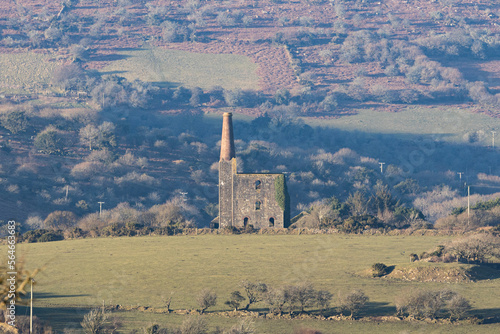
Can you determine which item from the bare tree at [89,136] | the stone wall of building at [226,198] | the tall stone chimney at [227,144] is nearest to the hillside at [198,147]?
the bare tree at [89,136]

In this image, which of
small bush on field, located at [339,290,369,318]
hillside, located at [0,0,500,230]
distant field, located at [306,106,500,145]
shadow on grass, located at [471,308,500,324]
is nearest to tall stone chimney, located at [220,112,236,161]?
hillside, located at [0,0,500,230]

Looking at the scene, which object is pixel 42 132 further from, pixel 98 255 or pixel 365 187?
pixel 98 255

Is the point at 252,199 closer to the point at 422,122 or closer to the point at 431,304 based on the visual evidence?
the point at 431,304

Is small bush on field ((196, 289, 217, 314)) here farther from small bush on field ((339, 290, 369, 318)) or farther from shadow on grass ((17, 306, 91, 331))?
small bush on field ((339, 290, 369, 318))

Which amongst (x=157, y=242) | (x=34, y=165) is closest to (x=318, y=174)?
(x=34, y=165)

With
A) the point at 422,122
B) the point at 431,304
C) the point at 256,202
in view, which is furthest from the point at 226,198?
the point at 422,122
